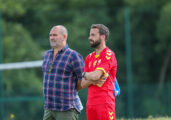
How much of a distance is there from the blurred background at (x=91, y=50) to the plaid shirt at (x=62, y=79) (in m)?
10.0

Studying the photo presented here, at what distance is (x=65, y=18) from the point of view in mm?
23000

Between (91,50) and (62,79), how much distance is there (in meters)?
14.6

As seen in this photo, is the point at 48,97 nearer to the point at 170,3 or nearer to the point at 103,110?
the point at 103,110

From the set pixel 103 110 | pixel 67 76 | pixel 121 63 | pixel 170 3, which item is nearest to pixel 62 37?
pixel 67 76

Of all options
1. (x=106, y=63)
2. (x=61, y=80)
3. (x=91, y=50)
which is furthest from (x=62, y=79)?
(x=91, y=50)

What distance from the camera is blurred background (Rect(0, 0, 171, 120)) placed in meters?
18.0

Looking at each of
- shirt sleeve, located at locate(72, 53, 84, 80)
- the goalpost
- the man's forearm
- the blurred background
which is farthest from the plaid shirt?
the goalpost

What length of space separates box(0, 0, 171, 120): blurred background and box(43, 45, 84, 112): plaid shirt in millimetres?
10000

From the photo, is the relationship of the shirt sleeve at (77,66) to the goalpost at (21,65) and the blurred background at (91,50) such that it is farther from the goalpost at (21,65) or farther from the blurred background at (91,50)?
the goalpost at (21,65)

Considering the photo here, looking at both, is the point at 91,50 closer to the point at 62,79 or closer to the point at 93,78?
the point at 62,79

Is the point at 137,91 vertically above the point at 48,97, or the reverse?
the point at 48,97

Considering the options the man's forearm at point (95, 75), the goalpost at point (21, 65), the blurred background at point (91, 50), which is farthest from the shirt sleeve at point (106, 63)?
the goalpost at point (21, 65)

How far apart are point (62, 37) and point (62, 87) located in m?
0.69

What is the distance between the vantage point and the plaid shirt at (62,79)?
6.16m
